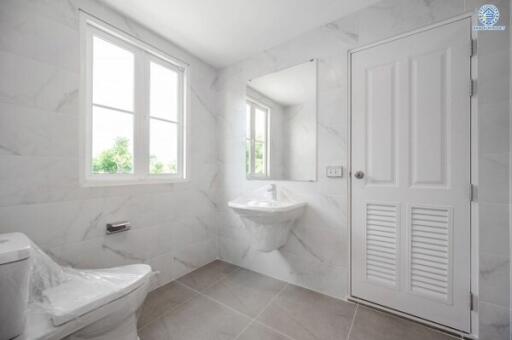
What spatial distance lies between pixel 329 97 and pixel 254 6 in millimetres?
900

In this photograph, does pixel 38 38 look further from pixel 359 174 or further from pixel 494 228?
pixel 494 228

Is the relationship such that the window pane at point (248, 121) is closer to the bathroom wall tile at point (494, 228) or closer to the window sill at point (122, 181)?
the window sill at point (122, 181)

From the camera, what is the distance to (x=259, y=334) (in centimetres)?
133

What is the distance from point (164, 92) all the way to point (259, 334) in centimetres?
214

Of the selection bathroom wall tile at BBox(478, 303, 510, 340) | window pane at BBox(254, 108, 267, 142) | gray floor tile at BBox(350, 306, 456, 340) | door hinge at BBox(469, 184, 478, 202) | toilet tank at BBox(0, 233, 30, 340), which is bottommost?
gray floor tile at BBox(350, 306, 456, 340)

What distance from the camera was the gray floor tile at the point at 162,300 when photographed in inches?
58.3

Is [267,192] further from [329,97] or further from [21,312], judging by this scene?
[21,312]

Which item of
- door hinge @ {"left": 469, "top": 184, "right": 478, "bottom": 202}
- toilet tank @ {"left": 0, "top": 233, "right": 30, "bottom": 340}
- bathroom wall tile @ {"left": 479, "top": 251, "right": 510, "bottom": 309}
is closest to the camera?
toilet tank @ {"left": 0, "top": 233, "right": 30, "bottom": 340}

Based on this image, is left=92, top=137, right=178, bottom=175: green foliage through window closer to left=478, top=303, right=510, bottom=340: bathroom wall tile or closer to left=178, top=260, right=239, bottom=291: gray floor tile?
left=178, top=260, right=239, bottom=291: gray floor tile

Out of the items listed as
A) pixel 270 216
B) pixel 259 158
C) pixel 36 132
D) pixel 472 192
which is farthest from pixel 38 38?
pixel 472 192

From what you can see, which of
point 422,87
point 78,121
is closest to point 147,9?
point 78,121

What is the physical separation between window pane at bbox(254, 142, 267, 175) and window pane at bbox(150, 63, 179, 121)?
0.88 m

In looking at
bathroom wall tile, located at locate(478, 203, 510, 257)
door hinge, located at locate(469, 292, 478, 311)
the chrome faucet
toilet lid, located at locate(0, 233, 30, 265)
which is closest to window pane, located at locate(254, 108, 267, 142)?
the chrome faucet

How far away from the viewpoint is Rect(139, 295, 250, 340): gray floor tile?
131cm
